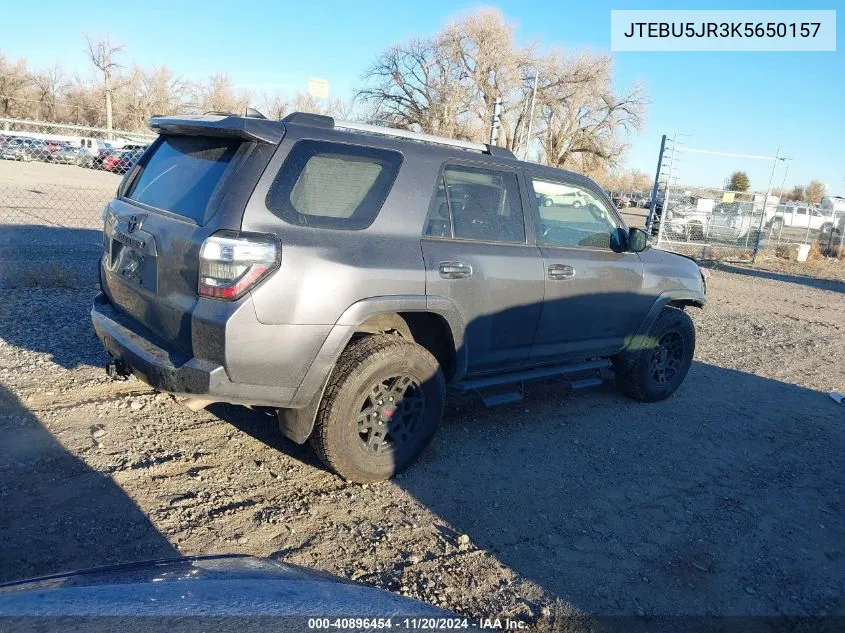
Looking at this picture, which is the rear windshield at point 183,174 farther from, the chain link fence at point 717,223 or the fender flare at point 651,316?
the chain link fence at point 717,223

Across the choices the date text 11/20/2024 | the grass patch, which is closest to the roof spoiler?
the date text 11/20/2024

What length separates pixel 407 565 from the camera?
3125mm

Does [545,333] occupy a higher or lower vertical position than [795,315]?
higher

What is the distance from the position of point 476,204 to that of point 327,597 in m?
2.99

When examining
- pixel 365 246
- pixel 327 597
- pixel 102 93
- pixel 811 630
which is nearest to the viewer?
pixel 327 597

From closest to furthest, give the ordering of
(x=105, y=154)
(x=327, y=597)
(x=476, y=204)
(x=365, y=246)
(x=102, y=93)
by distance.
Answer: (x=327, y=597) → (x=365, y=246) → (x=476, y=204) → (x=105, y=154) → (x=102, y=93)

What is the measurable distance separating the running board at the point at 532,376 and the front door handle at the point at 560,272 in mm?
746

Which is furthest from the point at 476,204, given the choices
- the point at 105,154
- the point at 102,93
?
the point at 102,93

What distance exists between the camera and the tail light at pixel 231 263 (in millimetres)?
3072

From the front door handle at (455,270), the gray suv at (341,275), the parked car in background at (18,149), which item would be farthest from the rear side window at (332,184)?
the parked car in background at (18,149)

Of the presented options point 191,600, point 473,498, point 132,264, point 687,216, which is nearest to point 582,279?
point 473,498

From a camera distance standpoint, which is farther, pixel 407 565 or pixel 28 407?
pixel 28 407

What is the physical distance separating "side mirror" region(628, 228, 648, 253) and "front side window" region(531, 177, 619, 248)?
0.54 feet

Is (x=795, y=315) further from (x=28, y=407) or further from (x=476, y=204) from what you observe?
(x=28, y=407)
